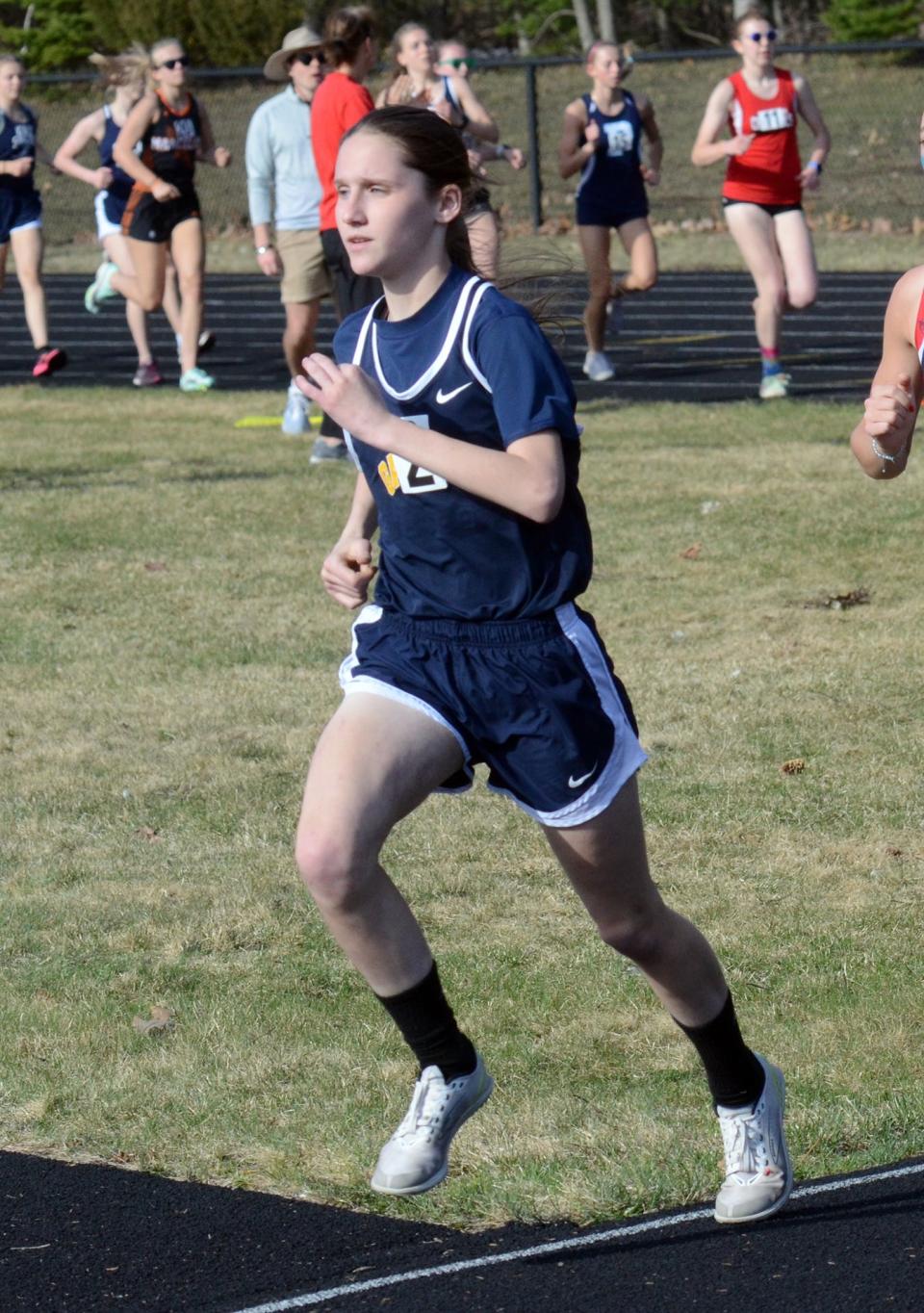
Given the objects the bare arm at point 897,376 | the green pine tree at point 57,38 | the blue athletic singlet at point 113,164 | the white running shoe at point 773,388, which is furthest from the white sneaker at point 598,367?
the green pine tree at point 57,38

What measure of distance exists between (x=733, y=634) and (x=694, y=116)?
33.6 metres

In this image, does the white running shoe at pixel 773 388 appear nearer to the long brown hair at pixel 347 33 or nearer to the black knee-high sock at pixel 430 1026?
the long brown hair at pixel 347 33

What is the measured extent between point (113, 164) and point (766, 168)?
202 inches

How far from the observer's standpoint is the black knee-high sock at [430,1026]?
3773 millimetres

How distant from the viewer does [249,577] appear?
31.3ft

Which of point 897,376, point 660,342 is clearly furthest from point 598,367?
point 897,376

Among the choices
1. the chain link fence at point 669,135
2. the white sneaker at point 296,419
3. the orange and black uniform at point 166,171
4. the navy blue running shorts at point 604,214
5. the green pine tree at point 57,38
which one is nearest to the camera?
the white sneaker at point 296,419

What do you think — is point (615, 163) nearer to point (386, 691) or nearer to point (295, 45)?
point (295, 45)

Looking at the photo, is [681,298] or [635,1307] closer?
[635,1307]

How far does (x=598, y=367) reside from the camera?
15.4 m

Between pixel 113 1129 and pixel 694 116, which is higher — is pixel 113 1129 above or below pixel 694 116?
above

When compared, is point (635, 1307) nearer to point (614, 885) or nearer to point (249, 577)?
point (614, 885)

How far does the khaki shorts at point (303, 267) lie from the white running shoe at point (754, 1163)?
9.02m

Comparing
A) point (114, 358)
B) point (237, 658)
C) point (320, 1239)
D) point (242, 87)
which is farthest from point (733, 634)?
point (242, 87)
